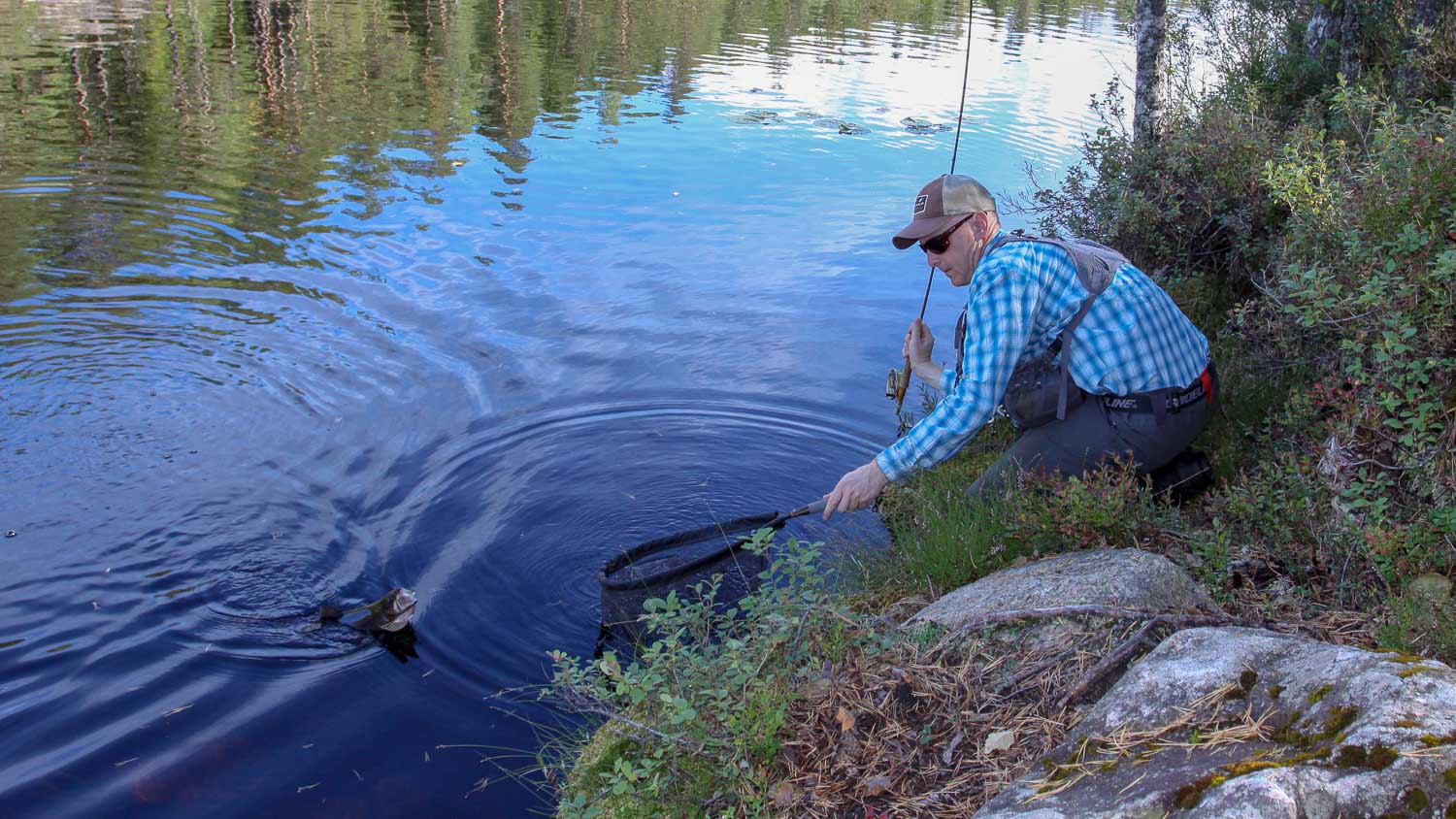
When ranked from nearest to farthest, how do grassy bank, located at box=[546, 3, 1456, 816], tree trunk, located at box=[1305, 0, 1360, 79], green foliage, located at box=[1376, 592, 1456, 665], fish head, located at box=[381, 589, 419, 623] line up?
green foliage, located at box=[1376, 592, 1456, 665]
grassy bank, located at box=[546, 3, 1456, 816]
fish head, located at box=[381, 589, 419, 623]
tree trunk, located at box=[1305, 0, 1360, 79]

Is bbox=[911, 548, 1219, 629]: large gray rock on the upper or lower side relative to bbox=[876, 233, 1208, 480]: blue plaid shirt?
lower

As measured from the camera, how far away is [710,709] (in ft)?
11.9

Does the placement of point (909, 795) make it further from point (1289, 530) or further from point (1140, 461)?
point (1140, 461)

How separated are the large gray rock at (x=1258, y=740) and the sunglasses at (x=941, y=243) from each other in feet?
7.23

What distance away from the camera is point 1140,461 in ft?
16.0

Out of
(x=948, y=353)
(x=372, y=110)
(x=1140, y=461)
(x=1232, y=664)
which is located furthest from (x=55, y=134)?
(x=1232, y=664)

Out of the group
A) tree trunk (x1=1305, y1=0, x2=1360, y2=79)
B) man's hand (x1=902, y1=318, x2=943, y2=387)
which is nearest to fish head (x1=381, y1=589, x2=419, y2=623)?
man's hand (x1=902, y1=318, x2=943, y2=387)

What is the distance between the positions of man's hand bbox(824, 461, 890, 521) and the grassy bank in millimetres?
304

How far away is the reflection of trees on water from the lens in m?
12.4

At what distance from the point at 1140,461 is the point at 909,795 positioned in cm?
237

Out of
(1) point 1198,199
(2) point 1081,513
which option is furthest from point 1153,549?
(1) point 1198,199

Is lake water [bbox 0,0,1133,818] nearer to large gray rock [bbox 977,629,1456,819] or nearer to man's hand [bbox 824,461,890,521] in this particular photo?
man's hand [bbox 824,461,890,521]

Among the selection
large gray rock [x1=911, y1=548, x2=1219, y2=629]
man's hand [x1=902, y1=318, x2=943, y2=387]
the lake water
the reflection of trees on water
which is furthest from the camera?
the reflection of trees on water

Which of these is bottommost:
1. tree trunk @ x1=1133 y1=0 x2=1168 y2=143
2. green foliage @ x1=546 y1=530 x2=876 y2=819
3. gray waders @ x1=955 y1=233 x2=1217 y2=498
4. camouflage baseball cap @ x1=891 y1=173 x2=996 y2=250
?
green foliage @ x1=546 y1=530 x2=876 y2=819
